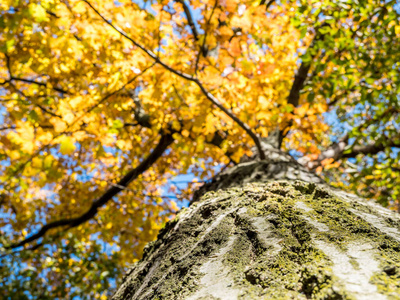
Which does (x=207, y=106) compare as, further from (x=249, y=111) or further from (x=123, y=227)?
(x=123, y=227)

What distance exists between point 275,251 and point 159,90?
3.07 meters

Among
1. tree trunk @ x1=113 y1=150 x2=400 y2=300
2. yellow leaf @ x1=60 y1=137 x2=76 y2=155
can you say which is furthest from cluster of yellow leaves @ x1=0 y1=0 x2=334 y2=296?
tree trunk @ x1=113 y1=150 x2=400 y2=300

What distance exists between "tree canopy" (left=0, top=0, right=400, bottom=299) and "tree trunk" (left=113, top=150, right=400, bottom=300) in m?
1.25

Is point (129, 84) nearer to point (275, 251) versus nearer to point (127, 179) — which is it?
point (127, 179)

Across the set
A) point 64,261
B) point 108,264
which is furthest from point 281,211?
point 64,261

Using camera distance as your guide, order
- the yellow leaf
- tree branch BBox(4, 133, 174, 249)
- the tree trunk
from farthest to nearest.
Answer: tree branch BBox(4, 133, 174, 249) < the yellow leaf < the tree trunk

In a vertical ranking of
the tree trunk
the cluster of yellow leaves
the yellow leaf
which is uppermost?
the cluster of yellow leaves

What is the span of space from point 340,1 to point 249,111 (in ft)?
5.26

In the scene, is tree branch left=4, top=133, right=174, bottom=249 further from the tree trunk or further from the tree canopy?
the tree trunk

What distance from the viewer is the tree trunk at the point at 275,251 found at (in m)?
0.68

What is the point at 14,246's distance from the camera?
5.34 m

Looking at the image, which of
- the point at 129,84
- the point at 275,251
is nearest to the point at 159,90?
the point at 129,84

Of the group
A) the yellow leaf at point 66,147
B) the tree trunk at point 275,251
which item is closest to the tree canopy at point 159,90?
the yellow leaf at point 66,147

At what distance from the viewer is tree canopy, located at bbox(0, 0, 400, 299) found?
2.62m
